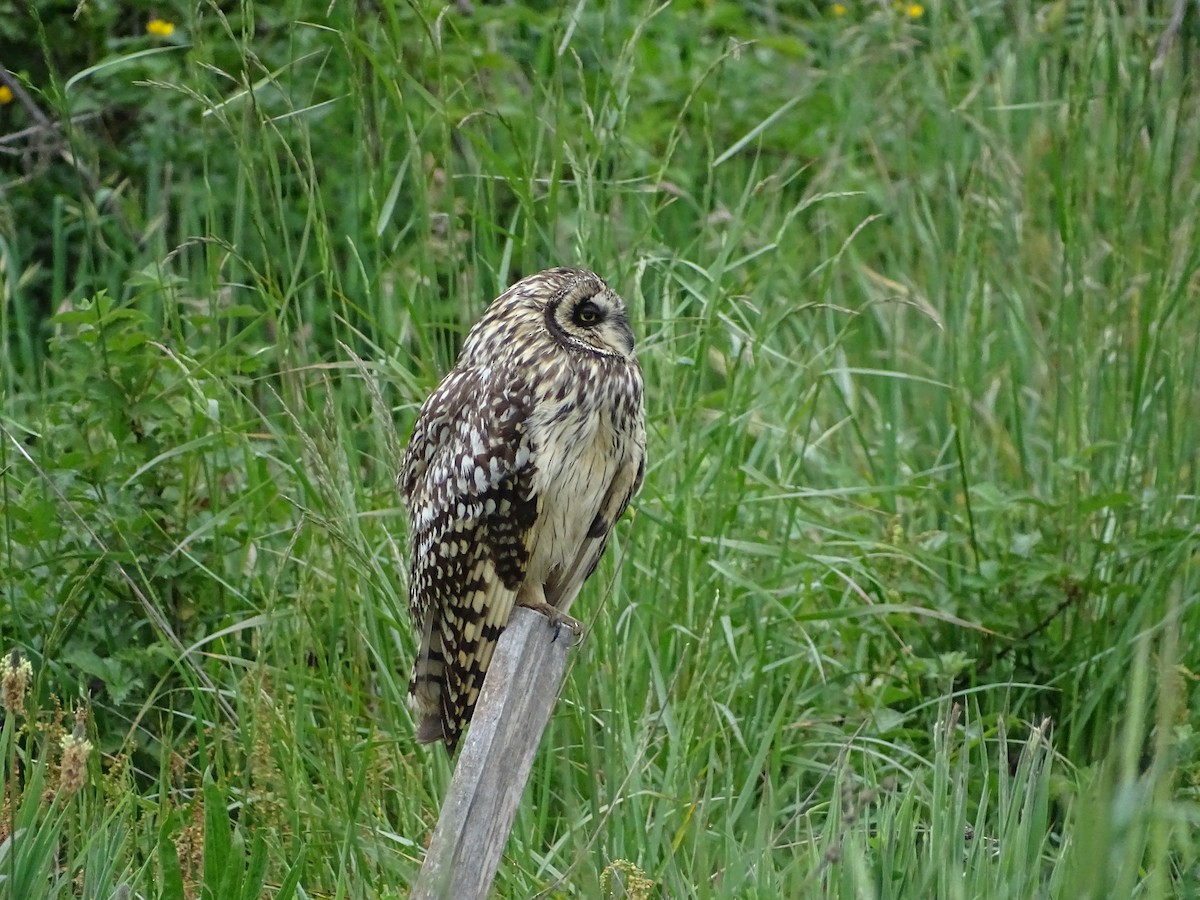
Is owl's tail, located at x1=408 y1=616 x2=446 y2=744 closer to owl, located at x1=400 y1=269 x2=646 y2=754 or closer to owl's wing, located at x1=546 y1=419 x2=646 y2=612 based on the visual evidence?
owl, located at x1=400 y1=269 x2=646 y2=754

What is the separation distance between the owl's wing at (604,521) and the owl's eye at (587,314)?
19 centimetres

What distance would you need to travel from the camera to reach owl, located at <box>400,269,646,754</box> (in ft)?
8.41

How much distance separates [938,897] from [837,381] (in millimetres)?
2298

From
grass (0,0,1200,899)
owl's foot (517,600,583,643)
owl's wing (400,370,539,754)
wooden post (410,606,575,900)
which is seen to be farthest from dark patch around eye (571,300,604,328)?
wooden post (410,606,575,900)

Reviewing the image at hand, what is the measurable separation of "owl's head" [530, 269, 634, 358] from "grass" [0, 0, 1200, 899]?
1.09 ft

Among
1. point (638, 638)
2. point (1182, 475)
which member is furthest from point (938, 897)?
point (1182, 475)

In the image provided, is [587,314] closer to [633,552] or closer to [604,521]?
[604,521]

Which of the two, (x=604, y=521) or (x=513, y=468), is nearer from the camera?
(x=513, y=468)

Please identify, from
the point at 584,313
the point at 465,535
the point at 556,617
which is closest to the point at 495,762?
the point at 556,617

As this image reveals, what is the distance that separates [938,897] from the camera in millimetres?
2119

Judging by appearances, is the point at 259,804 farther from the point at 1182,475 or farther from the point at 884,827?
the point at 1182,475

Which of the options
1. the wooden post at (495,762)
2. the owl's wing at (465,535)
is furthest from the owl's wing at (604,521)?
the wooden post at (495,762)

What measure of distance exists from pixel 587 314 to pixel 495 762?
0.90m

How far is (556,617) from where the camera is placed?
247 centimetres
